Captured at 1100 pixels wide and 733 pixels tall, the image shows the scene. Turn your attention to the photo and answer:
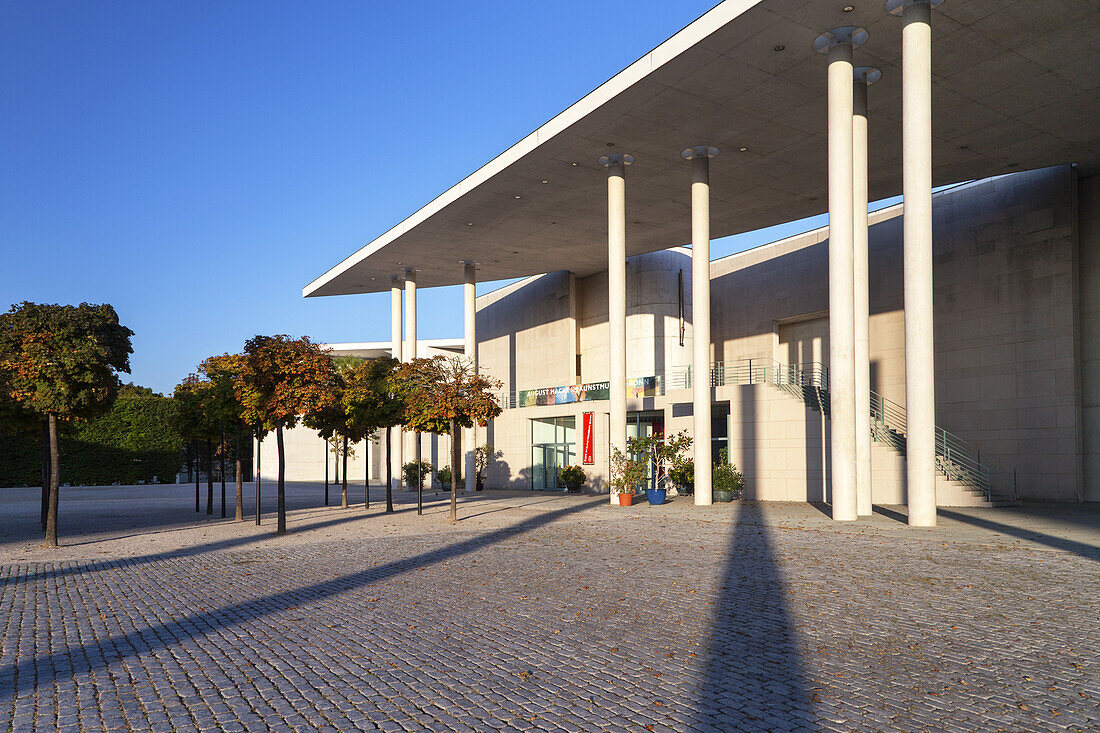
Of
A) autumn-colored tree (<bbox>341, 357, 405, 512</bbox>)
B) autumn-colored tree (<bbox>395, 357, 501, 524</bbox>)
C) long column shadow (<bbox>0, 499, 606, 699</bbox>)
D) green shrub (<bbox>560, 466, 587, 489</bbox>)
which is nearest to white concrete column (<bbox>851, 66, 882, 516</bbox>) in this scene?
autumn-colored tree (<bbox>395, 357, 501, 524</bbox>)

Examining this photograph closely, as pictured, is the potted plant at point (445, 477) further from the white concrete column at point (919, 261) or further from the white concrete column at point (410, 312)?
the white concrete column at point (919, 261)

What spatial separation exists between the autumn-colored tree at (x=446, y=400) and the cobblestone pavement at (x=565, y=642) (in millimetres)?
6142

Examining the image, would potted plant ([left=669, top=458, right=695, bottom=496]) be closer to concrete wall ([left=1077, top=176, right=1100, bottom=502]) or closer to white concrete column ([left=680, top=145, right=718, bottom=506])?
white concrete column ([left=680, top=145, right=718, bottom=506])

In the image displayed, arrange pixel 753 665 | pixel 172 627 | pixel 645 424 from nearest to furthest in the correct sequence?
1. pixel 753 665
2. pixel 172 627
3. pixel 645 424

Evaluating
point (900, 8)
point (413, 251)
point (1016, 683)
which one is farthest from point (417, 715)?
point (413, 251)

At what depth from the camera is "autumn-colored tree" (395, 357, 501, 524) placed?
61.2 feet

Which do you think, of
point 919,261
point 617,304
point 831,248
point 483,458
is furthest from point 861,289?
point 483,458

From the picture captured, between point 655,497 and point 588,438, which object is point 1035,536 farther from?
point 588,438

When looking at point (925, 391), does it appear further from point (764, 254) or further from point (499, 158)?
point (764, 254)

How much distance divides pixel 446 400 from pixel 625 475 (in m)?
7.52

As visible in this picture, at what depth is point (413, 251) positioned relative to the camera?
34156 millimetres

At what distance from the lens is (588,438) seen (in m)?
32.5

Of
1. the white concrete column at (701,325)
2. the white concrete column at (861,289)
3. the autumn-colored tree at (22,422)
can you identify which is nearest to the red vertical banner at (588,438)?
the white concrete column at (701,325)

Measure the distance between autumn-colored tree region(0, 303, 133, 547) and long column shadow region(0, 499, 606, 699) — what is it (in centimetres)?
347
